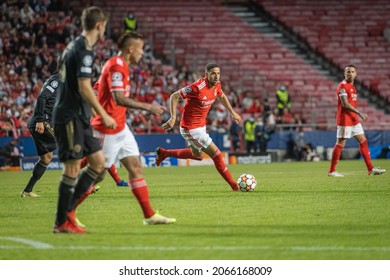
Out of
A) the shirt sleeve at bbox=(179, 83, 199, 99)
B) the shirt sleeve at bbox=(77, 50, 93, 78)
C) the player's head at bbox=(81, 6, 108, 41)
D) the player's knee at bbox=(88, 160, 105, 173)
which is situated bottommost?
the player's knee at bbox=(88, 160, 105, 173)

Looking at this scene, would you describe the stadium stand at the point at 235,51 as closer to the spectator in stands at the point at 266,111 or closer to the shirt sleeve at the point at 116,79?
the spectator in stands at the point at 266,111

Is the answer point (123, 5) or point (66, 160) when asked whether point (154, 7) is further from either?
point (66, 160)

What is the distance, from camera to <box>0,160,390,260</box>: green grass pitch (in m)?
7.81

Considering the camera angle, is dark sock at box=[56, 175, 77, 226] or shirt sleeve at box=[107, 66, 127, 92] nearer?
dark sock at box=[56, 175, 77, 226]

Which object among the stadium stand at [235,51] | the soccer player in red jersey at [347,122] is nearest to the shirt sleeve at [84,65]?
the soccer player in red jersey at [347,122]

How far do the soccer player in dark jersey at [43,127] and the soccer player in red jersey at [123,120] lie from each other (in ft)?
13.8

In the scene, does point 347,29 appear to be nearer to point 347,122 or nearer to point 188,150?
point 347,122

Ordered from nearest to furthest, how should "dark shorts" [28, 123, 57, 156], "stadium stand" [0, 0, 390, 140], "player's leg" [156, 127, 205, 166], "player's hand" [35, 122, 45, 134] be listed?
"player's hand" [35, 122, 45, 134], "dark shorts" [28, 123, 57, 156], "player's leg" [156, 127, 205, 166], "stadium stand" [0, 0, 390, 140]

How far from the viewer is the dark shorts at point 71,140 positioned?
9.05 m

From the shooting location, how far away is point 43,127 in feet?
47.1

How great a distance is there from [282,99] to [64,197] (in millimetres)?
24677

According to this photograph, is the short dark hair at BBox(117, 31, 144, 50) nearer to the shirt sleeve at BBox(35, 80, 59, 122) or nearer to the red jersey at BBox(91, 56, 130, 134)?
the red jersey at BBox(91, 56, 130, 134)

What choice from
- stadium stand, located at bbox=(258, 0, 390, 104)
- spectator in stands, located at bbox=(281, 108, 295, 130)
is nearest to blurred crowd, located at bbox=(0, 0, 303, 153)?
spectator in stands, located at bbox=(281, 108, 295, 130)

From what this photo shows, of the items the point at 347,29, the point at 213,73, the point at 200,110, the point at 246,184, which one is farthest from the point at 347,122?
the point at 347,29
